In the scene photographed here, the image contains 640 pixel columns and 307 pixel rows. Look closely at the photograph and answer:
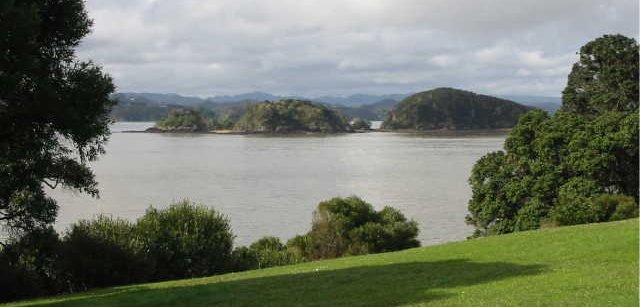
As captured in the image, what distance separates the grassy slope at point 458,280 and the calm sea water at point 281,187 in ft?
→ 100

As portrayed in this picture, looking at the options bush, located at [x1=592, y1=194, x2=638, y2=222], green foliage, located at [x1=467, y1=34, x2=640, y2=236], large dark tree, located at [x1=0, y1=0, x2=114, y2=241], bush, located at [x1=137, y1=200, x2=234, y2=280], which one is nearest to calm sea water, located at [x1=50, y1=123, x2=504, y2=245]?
green foliage, located at [x1=467, y1=34, x2=640, y2=236]

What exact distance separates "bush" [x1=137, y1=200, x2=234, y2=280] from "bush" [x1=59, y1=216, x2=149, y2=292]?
3.06 meters

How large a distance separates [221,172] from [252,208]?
48732 mm

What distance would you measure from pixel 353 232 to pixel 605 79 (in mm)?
28487

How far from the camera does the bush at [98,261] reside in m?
35.4

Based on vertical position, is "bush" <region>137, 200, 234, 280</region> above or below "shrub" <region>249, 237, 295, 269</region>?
above

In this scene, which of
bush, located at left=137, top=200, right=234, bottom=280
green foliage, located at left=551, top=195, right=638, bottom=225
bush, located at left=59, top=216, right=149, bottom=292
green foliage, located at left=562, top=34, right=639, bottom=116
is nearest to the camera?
bush, located at left=59, top=216, right=149, bottom=292

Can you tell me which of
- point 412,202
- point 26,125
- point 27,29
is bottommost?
point 412,202

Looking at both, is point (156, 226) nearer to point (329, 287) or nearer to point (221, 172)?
point (329, 287)

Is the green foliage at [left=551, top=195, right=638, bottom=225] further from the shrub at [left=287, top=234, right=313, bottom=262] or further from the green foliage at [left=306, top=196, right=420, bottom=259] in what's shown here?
the shrub at [left=287, top=234, right=313, bottom=262]

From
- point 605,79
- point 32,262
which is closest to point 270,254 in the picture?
point 32,262

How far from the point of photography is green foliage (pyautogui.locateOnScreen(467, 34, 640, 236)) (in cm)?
4956

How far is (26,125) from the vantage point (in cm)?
2186

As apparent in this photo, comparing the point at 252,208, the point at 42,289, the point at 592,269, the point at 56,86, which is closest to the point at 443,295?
the point at 592,269
